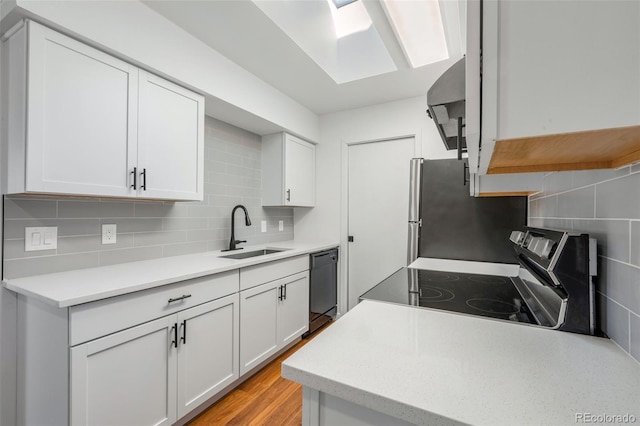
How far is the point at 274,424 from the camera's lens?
1662mm

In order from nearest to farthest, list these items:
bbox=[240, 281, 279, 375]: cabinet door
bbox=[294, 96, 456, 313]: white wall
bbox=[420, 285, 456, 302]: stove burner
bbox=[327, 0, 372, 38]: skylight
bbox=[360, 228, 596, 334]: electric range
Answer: bbox=[360, 228, 596, 334]: electric range, bbox=[420, 285, 456, 302]: stove burner, bbox=[240, 281, 279, 375]: cabinet door, bbox=[327, 0, 372, 38]: skylight, bbox=[294, 96, 456, 313]: white wall

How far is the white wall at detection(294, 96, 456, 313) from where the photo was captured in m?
2.90

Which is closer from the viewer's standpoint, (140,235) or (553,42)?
(553,42)

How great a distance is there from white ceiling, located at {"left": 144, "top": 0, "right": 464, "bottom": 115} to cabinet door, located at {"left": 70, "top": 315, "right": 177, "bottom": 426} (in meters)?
1.74

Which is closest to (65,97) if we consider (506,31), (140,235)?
(140,235)

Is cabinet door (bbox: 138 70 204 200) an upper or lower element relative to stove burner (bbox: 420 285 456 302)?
upper

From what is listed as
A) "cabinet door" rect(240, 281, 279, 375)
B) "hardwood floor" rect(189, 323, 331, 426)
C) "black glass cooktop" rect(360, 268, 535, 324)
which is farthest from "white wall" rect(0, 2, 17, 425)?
"black glass cooktop" rect(360, 268, 535, 324)

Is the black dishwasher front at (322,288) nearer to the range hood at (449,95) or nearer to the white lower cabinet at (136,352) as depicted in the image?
the white lower cabinet at (136,352)

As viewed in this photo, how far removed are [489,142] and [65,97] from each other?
177 cm

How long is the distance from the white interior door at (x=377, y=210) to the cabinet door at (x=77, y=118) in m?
2.19

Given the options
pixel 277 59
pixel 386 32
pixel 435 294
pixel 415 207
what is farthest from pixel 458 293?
pixel 277 59

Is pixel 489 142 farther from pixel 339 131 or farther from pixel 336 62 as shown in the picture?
pixel 339 131

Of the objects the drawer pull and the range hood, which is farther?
the drawer pull

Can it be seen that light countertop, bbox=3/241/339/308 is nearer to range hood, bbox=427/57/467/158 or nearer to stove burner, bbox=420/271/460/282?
stove burner, bbox=420/271/460/282
